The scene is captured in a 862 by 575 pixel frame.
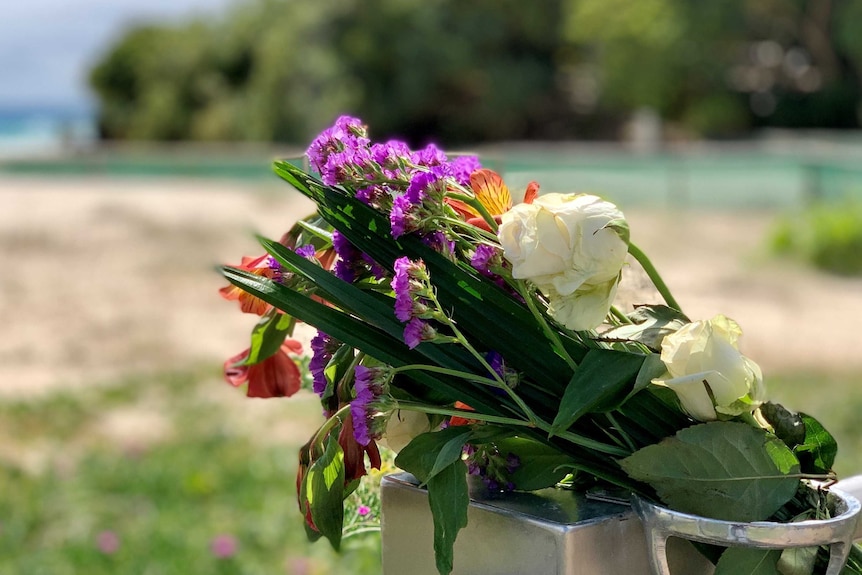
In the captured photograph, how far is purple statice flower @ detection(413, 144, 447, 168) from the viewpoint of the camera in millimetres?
606

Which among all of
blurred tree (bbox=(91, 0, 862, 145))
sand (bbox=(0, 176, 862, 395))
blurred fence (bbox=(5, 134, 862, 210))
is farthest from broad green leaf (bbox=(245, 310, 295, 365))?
blurred tree (bbox=(91, 0, 862, 145))

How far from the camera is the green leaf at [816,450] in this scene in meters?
0.61

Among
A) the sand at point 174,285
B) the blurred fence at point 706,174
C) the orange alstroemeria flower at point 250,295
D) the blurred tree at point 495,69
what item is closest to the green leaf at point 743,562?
the orange alstroemeria flower at point 250,295

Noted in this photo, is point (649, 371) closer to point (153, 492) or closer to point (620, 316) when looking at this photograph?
point (620, 316)

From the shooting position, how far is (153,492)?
351 centimetres

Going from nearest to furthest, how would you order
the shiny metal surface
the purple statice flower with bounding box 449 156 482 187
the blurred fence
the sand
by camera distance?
1. the shiny metal surface
2. the purple statice flower with bounding box 449 156 482 187
3. the sand
4. the blurred fence

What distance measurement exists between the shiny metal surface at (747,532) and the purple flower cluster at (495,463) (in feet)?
0.25

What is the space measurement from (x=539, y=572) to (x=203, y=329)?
6221 mm

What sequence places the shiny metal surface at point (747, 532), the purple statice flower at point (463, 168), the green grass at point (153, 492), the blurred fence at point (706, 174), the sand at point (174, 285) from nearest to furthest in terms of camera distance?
the shiny metal surface at point (747, 532)
the purple statice flower at point (463, 168)
the green grass at point (153, 492)
the sand at point (174, 285)
the blurred fence at point (706, 174)

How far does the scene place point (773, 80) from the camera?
2277 cm

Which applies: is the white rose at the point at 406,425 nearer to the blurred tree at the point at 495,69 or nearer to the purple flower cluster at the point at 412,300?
the purple flower cluster at the point at 412,300

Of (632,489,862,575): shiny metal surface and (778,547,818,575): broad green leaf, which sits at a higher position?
(632,489,862,575): shiny metal surface

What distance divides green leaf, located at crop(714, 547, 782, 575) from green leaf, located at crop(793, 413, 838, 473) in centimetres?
7

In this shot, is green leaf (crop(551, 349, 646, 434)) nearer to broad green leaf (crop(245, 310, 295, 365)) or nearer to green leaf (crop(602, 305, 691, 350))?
green leaf (crop(602, 305, 691, 350))
